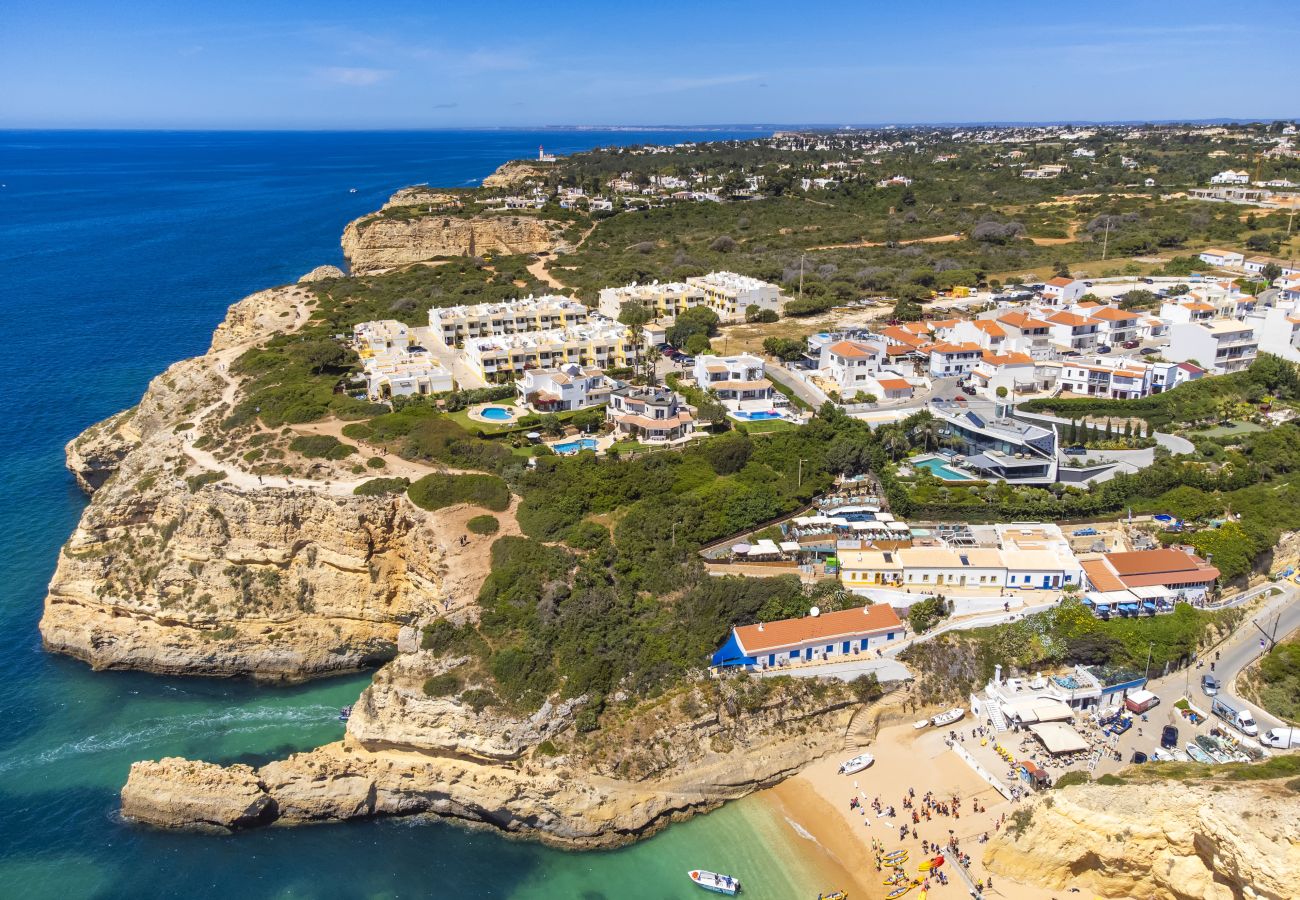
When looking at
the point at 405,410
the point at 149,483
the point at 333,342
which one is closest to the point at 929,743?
the point at 405,410

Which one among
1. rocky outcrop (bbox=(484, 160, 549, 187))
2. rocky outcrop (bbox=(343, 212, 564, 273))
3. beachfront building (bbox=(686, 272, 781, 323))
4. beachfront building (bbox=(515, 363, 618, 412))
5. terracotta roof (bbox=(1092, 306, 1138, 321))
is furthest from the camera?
rocky outcrop (bbox=(484, 160, 549, 187))

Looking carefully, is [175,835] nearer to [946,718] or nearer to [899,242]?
[946,718]

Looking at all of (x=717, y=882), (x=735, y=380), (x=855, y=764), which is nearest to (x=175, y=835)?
(x=717, y=882)

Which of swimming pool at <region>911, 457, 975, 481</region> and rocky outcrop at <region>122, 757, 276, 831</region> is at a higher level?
swimming pool at <region>911, 457, 975, 481</region>

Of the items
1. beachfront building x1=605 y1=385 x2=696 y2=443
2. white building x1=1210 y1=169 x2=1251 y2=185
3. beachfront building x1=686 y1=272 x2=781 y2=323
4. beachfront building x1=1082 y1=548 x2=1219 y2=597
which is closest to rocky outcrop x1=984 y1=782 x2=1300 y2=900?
beachfront building x1=1082 y1=548 x2=1219 y2=597

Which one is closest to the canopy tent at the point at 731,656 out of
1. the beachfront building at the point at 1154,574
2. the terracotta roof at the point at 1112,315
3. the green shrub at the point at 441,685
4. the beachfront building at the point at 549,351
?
the green shrub at the point at 441,685

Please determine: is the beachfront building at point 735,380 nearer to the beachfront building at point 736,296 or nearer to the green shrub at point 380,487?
the beachfront building at point 736,296

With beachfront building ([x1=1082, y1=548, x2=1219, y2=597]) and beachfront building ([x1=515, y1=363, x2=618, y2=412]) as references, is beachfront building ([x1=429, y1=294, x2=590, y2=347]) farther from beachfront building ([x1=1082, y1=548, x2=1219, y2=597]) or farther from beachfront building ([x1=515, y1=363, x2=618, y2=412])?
beachfront building ([x1=1082, y1=548, x2=1219, y2=597])

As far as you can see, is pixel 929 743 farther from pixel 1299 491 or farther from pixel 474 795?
pixel 1299 491
